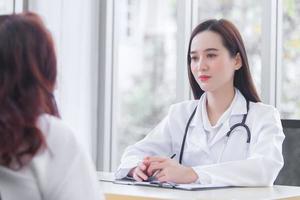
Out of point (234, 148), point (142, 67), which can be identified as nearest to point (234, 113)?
point (234, 148)

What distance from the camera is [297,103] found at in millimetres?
3123

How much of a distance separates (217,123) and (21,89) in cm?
138

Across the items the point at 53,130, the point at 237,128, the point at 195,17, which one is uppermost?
the point at 195,17

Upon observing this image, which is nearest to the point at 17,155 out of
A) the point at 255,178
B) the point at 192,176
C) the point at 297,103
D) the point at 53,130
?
the point at 53,130

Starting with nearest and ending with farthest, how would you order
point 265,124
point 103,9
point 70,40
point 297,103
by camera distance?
point 265,124
point 297,103
point 70,40
point 103,9

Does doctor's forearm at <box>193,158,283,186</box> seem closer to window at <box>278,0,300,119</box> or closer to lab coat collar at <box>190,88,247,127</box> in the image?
lab coat collar at <box>190,88,247,127</box>

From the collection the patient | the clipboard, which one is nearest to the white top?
the patient

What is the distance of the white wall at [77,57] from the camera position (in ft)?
11.1

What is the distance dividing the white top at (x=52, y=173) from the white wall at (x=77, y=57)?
7.35 feet

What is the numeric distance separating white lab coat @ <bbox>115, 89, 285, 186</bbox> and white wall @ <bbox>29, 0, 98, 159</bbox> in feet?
3.29

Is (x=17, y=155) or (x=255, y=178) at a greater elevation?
(x=17, y=155)

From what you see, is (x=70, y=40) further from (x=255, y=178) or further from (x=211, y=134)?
(x=255, y=178)

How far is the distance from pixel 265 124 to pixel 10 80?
4.49ft

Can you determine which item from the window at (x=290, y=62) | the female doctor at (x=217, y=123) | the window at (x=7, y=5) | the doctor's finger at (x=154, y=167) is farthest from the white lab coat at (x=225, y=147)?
the window at (x=7, y=5)
